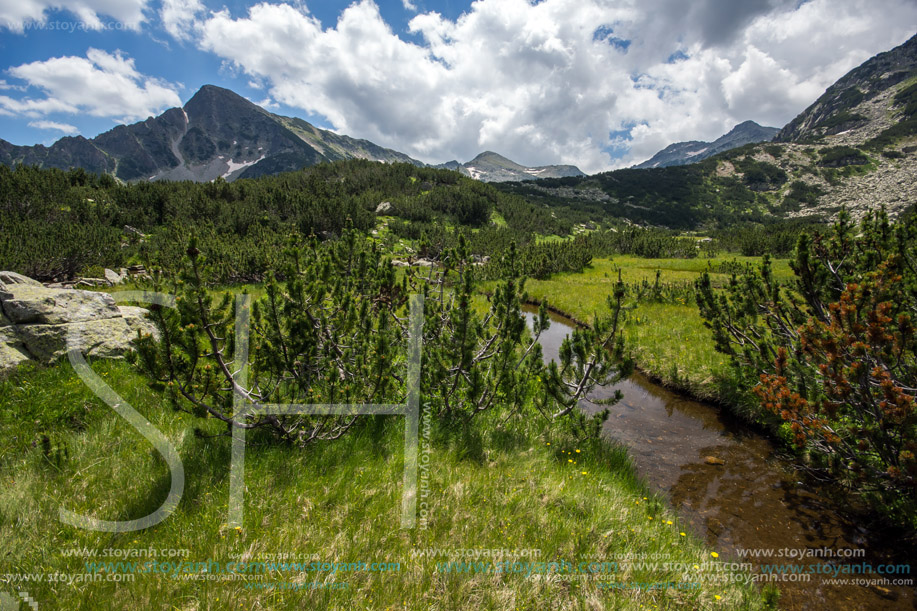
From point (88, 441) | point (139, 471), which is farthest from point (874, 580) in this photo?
point (88, 441)

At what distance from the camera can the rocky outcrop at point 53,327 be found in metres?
5.71

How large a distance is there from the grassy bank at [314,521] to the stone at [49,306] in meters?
1.23

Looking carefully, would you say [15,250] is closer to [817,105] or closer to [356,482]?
[356,482]

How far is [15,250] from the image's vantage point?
1560 cm

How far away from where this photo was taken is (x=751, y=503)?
18.0ft

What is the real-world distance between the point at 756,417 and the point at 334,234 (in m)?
38.1

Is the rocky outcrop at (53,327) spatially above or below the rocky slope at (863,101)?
below

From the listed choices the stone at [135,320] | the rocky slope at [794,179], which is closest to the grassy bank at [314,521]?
the stone at [135,320]
